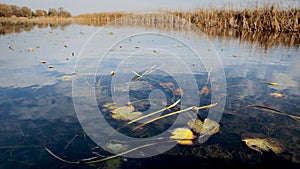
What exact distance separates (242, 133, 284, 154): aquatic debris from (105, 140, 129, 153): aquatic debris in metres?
0.72

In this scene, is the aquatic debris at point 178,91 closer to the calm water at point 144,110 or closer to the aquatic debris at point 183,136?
the calm water at point 144,110

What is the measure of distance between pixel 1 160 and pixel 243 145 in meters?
1.33

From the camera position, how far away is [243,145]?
3.84 ft

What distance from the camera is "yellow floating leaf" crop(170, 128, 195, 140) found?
1.22 meters

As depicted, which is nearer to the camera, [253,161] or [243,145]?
[253,161]

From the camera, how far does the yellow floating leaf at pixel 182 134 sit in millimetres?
1221

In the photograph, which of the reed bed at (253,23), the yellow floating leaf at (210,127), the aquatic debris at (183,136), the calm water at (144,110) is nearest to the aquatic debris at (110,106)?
the calm water at (144,110)

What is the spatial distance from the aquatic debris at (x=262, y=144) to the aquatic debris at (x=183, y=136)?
0.32 meters

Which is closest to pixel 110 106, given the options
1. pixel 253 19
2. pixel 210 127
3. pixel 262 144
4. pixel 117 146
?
pixel 117 146

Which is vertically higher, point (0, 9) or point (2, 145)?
point (0, 9)

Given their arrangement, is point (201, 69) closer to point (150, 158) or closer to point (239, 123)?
point (239, 123)

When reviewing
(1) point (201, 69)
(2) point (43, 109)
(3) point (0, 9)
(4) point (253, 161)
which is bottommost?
(4) point (253, 161)

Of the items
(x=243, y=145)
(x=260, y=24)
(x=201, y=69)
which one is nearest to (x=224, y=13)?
(x=260, y=24)

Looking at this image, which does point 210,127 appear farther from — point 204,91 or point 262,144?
point 204,91
